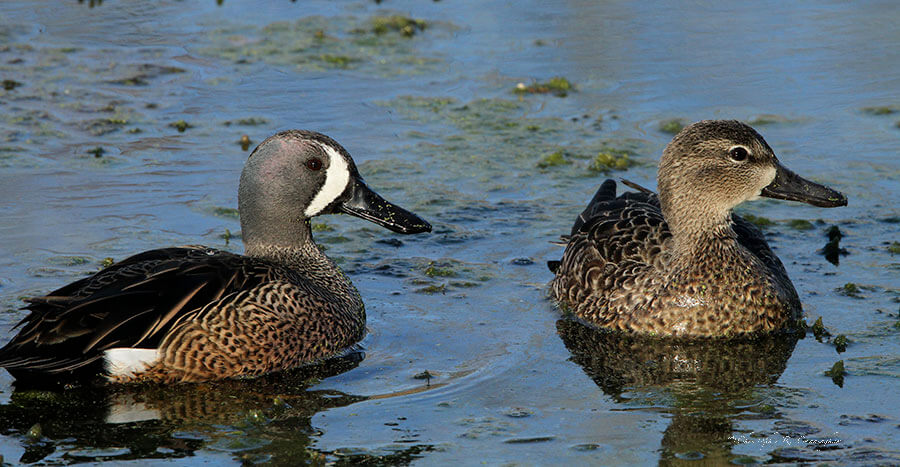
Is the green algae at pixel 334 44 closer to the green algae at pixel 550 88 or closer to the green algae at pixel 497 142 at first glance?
the green algae at pixel 550 88

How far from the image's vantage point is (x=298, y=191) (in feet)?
25.7

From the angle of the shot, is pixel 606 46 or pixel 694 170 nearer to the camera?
pixel 694 170

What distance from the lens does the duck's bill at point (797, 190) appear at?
7.96 metres

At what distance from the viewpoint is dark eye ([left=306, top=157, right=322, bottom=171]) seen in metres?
7.82

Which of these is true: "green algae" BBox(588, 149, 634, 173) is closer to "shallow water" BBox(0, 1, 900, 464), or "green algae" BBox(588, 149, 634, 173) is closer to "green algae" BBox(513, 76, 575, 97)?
"shallow water" BBox(0, 1, 900, 464)

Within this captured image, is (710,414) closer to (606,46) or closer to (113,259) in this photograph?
(113,259)

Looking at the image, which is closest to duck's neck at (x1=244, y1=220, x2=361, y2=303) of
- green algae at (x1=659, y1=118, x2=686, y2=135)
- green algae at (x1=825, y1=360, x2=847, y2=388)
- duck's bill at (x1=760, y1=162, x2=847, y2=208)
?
duck's bill at (x1=760, y1=162, x2=847, y2=208)

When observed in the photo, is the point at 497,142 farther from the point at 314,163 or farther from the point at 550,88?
the point at 314,163

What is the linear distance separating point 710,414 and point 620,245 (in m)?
1.89

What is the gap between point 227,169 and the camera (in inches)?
412

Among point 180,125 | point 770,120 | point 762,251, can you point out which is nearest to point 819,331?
point 762,251

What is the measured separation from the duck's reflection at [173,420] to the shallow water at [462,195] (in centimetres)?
2

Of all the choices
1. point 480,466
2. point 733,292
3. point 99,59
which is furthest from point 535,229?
point 99,59

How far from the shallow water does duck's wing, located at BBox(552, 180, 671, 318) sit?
0.84ft
